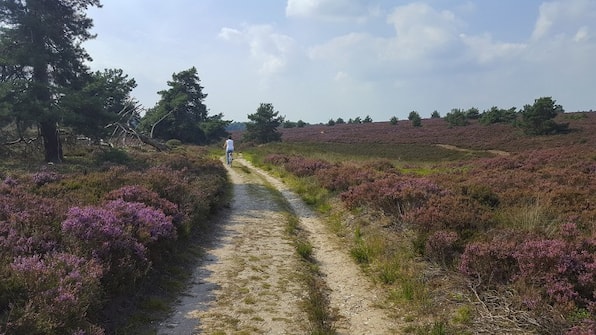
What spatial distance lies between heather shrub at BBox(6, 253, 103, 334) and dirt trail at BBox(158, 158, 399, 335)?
117 centimetres

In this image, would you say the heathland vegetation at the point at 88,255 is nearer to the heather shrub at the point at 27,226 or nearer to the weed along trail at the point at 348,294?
the heather shrub at the point at 27,226

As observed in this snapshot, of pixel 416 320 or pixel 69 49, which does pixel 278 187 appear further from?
pixel 416 320

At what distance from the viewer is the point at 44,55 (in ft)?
55.9

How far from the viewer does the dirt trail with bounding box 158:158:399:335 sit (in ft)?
18.1

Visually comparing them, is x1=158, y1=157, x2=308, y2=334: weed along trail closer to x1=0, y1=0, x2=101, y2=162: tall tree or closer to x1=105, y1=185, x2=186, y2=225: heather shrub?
x1=105, y1=185, x2=186, y2=225: heather shrub

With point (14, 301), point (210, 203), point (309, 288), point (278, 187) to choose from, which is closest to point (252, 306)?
→ point (309, 288)

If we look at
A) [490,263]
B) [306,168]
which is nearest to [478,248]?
[490,263]

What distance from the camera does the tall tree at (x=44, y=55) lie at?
1638 cm

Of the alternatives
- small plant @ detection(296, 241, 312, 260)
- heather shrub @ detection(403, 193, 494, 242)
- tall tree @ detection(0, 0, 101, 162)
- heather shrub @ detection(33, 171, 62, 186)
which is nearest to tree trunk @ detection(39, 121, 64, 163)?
tall tree @ detection(0, 0, 101, 162)

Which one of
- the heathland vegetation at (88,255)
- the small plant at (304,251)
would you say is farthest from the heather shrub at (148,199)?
the small plant at (304,251)

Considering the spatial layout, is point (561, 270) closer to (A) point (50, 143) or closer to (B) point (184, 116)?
(A) point (50, 143)

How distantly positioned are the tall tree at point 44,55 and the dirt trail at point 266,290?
10.9 meters

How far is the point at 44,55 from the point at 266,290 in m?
15.9

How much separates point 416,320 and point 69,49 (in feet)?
63.4
